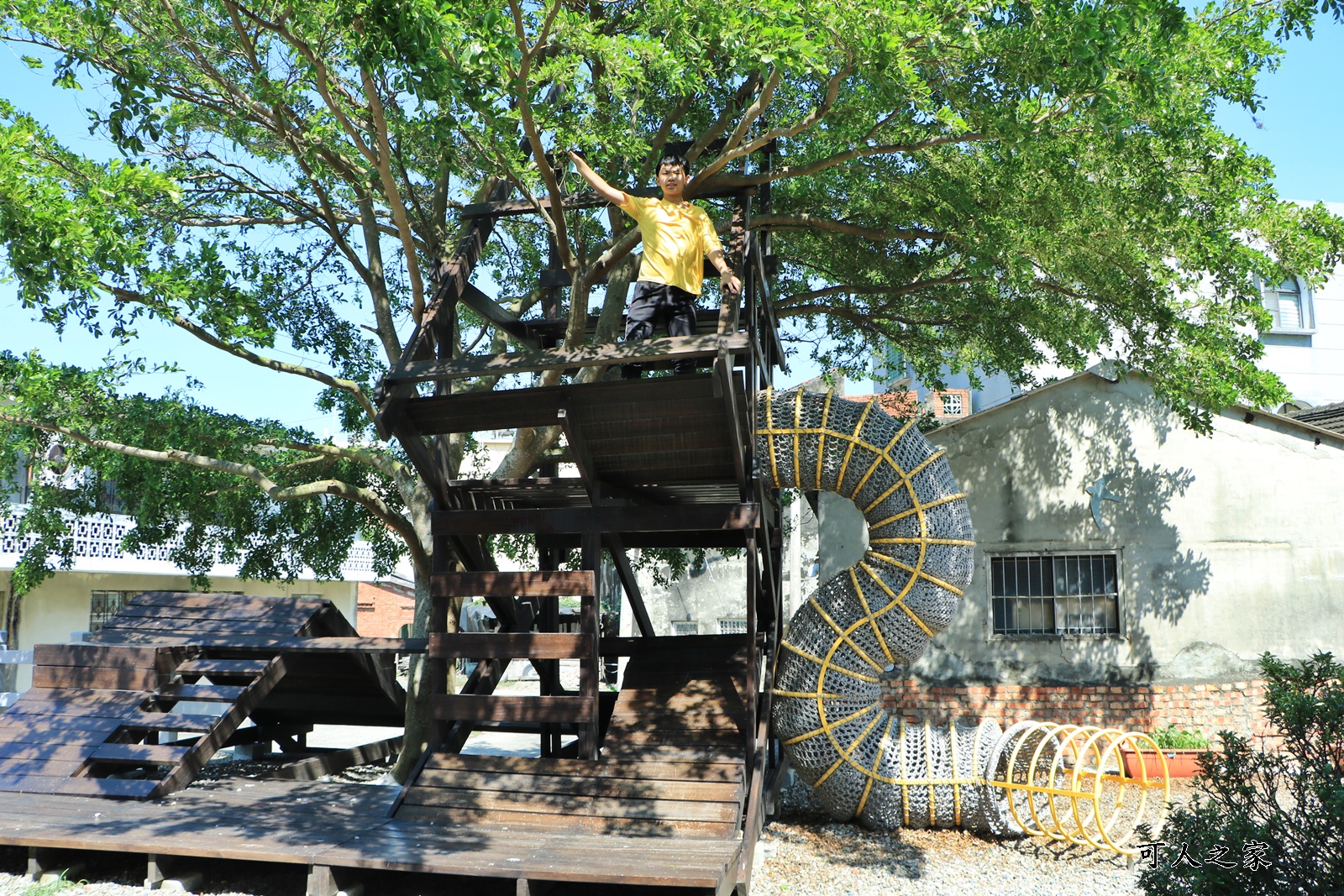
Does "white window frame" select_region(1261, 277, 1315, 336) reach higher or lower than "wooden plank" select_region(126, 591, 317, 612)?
higher

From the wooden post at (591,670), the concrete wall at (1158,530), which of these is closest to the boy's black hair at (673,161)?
the wooden post at (591,670)

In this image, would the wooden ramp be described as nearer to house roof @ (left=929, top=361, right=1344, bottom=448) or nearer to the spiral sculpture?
the spiral sculpture

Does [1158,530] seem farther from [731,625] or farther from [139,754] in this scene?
[731,625]

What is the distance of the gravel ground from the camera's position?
7160mm

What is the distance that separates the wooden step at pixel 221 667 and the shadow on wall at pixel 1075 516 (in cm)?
709

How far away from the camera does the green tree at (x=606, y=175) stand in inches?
263

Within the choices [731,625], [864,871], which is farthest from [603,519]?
[731,625]

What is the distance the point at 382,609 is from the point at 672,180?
26.8m

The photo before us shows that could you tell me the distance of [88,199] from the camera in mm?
7637

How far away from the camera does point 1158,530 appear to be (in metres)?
11.7

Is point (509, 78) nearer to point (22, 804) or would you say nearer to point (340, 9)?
point (340, 9)

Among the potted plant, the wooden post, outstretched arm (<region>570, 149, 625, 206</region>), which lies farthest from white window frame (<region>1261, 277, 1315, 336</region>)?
the wooden post

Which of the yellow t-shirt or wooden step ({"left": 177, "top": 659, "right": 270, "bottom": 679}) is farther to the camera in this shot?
wooden step ({"left": 177, "top": 659, "right": 270, "bottom": 679})

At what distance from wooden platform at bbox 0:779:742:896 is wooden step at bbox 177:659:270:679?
3.78 ft
